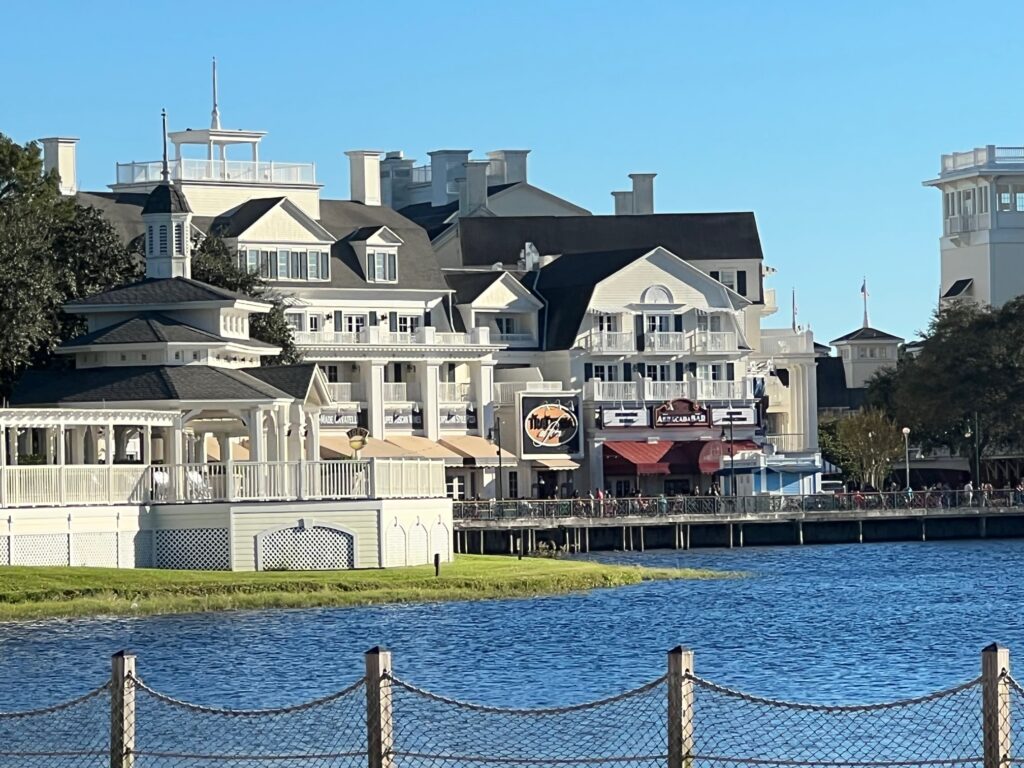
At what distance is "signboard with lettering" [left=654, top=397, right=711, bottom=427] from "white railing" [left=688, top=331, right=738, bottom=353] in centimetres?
258

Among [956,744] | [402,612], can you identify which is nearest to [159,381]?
[402,612]

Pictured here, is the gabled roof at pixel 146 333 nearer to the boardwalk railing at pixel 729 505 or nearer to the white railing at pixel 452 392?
the boardwalk railing at pixel 729 505

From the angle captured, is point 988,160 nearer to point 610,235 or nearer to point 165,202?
point 610,235

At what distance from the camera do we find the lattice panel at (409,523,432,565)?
228 feet

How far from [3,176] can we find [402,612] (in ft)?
110

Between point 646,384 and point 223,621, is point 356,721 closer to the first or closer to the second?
point 223,621

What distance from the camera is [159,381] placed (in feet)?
229

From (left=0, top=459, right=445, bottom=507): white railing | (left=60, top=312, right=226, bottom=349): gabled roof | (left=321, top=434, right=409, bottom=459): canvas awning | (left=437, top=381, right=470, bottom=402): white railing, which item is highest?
(left=60, top=312, right=226, bottom=349): gabled roof

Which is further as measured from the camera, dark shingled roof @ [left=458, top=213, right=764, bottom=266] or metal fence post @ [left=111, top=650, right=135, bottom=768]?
dark shingled roof @ [left=458, top=213, right=764, bottom=266]

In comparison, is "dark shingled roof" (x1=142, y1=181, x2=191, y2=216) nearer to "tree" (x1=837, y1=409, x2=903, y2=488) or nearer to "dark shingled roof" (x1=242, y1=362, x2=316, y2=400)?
"dark shingled roof" (x1=242, y1=362, x2=316, y2=400)

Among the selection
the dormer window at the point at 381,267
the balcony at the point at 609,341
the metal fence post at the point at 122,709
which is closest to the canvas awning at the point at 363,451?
the dormer window at the point at 381,267

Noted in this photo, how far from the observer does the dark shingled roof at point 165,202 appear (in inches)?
3078

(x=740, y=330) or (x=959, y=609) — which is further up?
(x=740, y=330)

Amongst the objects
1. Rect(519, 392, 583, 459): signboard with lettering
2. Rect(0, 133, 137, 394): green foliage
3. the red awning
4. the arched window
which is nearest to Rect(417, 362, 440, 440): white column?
Rect(519, 392, 583, 459): signboard with lettering
